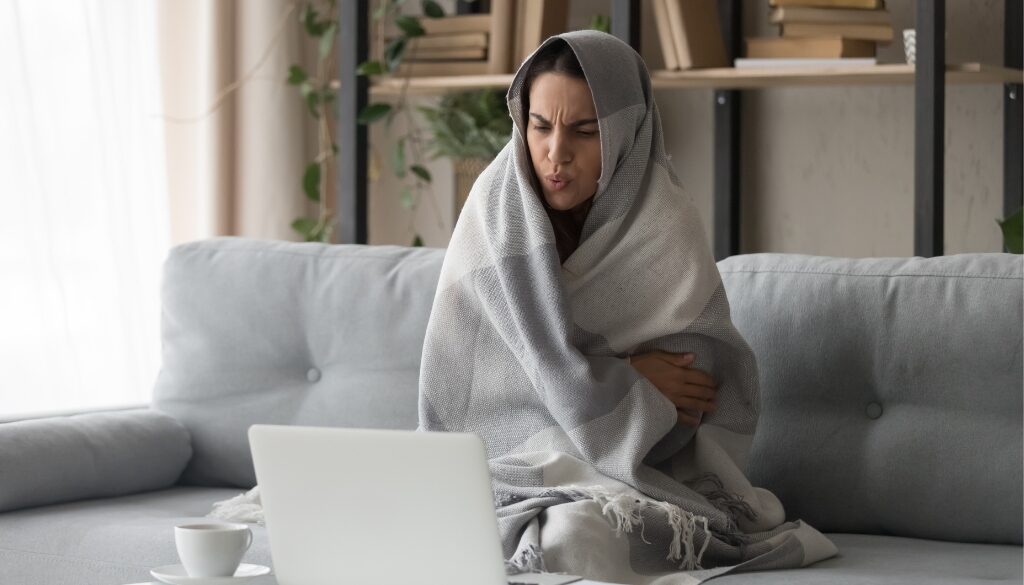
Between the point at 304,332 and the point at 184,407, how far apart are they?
263 millimetres

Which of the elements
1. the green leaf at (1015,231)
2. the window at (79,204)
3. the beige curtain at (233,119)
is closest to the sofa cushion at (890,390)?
the green leaf at (1015,231)

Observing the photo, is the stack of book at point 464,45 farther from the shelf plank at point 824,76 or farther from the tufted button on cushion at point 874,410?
the tufted button on cushion at point 874,410

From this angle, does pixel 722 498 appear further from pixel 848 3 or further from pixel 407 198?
pixel 407 198

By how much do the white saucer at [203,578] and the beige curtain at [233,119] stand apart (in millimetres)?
1924

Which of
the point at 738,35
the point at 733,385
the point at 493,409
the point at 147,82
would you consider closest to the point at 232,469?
the point at 493,409

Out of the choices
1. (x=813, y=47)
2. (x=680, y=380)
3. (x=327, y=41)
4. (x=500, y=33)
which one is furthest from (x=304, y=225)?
(x=680, y=380)

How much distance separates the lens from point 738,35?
3.13 metres

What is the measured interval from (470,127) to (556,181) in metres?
1.35

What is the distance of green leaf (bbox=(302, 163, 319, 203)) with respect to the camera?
10.8 feet

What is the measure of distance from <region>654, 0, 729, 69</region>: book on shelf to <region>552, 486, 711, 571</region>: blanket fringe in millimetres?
1262

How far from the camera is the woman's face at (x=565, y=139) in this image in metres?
1.91

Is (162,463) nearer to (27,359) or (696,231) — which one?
(27,359)

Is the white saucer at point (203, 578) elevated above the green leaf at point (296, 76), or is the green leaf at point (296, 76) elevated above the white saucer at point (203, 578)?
the green leaf at point (296, 76)

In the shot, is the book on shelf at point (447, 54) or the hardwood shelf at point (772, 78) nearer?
the hardwood shelf at point (772, 78)
